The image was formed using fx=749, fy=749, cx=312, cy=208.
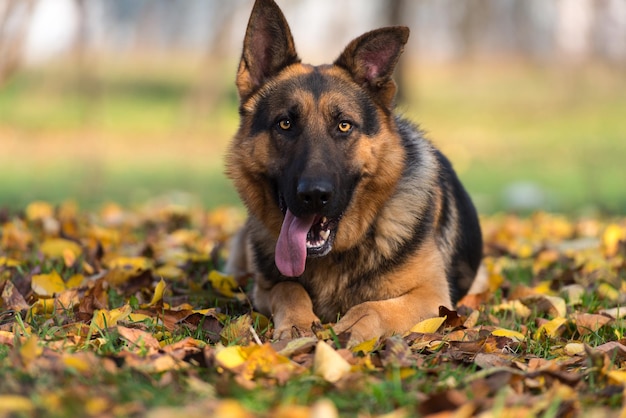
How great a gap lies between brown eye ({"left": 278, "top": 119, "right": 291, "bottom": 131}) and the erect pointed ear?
532 mm

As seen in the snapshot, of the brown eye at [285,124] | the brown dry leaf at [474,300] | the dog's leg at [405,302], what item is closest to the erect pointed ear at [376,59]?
the brown eye at [285,124]

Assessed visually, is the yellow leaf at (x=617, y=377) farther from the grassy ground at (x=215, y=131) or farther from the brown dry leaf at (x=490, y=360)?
the grassy ground at (x=215, y=131)

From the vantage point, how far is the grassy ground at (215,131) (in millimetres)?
12547

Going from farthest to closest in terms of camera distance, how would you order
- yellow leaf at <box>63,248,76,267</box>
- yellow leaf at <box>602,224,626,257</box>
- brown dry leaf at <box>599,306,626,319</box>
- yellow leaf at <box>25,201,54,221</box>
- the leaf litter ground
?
yellow leaf at <box>25,201,54,221</box>, yellow leaf at <box>602,224,626,257</box>, yellow leaf at <box>63,248,76,267</box>, brown dry leaf at <box>599,306,626,319</box>, the leaf litter ground

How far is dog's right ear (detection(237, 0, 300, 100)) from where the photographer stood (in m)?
4.29

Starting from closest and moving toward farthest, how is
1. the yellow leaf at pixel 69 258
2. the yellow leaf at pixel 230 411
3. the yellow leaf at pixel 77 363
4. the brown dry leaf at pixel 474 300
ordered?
the yellow leaf at pixel 230 411
the yellow leaf at pixel 77 363
the brown dry leaf at pixel 474 300
the yellow leaf at pixel 69 258

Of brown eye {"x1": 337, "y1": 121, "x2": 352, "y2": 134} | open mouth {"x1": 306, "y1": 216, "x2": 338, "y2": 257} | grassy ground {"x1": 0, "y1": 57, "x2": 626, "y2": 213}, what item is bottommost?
grassy ground {"x1": 0, "y1": 57, "x2": 626, "y2": 213}

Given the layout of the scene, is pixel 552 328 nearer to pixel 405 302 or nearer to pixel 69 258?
pixel 405 302

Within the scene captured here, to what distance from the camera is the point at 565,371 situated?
3160mm

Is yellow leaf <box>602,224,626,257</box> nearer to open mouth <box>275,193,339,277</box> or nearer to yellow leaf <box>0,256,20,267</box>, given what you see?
open mouth <box>275,193,339,277</box>

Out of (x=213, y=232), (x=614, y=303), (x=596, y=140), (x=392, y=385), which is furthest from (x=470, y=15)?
(x=392, y=385)

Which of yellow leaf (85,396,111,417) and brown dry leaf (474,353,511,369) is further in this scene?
brown dry leaf (474,353,511,369)

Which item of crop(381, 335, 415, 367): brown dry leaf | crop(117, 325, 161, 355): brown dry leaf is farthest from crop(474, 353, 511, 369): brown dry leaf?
crop(117, 325, 161, 355): brown dry leaf

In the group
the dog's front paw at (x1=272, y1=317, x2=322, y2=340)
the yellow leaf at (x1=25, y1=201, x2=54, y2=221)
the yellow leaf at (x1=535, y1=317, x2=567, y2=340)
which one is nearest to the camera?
the dog's front paw at (x1=272, y1=317, x2=322, y2=340)
